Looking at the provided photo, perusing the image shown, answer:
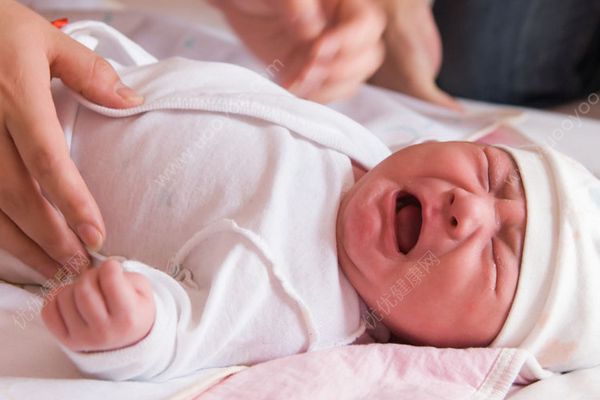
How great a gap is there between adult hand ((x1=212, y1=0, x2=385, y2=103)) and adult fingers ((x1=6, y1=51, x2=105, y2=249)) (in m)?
0.41

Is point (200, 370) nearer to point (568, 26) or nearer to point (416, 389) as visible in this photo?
point (416, 389)

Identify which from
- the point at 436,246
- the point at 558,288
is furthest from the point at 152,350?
the point at 558,288

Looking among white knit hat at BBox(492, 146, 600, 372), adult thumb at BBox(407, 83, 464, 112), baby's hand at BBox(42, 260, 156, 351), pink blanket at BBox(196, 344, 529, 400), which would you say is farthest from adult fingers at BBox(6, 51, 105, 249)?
adult thumb at BBox(407, 83, 464, 112)

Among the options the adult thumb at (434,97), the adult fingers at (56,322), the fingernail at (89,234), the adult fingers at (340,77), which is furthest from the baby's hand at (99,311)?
the adult thumb at (434,97)

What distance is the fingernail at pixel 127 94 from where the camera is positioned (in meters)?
0.89

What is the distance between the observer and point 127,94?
2.94 ft

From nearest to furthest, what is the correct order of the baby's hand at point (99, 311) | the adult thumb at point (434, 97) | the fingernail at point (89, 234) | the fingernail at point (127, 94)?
the baby's hand at point (99, 311) → the fingernail at point (89, 234) → the fingernail at point (127, 94) → the adult thumb at point (434, 97)

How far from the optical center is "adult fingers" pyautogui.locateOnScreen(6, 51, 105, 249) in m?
0.78

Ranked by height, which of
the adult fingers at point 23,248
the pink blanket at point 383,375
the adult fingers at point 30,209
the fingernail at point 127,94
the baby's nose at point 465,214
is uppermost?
the fingernail at point 127,94

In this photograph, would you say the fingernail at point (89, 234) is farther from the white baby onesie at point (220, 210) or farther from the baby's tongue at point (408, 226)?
the baby's tongue at point (408, 226)

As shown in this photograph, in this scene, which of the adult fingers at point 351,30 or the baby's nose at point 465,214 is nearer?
the baby's nose at point 465,214

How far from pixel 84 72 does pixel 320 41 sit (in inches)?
14.3

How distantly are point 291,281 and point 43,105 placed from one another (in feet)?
1.13

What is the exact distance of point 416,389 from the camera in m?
0.79
